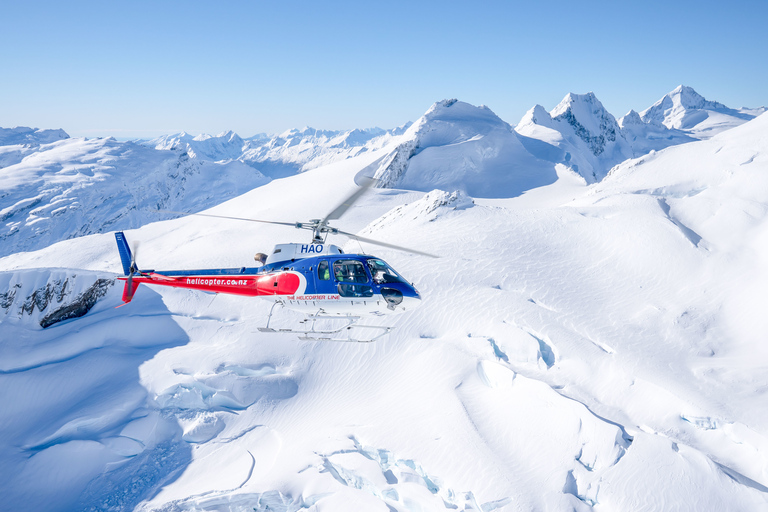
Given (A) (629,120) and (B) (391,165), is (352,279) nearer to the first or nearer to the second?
(B) (391,165)

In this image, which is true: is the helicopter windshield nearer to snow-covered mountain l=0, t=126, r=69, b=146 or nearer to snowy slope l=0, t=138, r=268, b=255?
snowy slope l=0, t=138, r=268, b=255

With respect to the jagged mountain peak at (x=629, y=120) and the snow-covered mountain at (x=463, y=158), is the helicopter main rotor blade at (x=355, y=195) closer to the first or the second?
the snow-covered mountain at (x=463, y=158)

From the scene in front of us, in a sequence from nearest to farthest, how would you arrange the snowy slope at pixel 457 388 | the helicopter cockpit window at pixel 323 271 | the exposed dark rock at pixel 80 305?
the helicopter cockpit window at pixel 323 271, the snowy slope at pixel 457 388, the exposed dark rock at pixel 80 305

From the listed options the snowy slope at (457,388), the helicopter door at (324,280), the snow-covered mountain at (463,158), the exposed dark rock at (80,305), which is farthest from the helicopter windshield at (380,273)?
the snow-covered mountain at (463,158)

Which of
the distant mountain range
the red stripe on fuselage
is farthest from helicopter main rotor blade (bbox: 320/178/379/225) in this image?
the distant mountain range

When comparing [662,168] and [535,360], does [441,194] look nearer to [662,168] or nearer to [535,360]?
[535,360]
